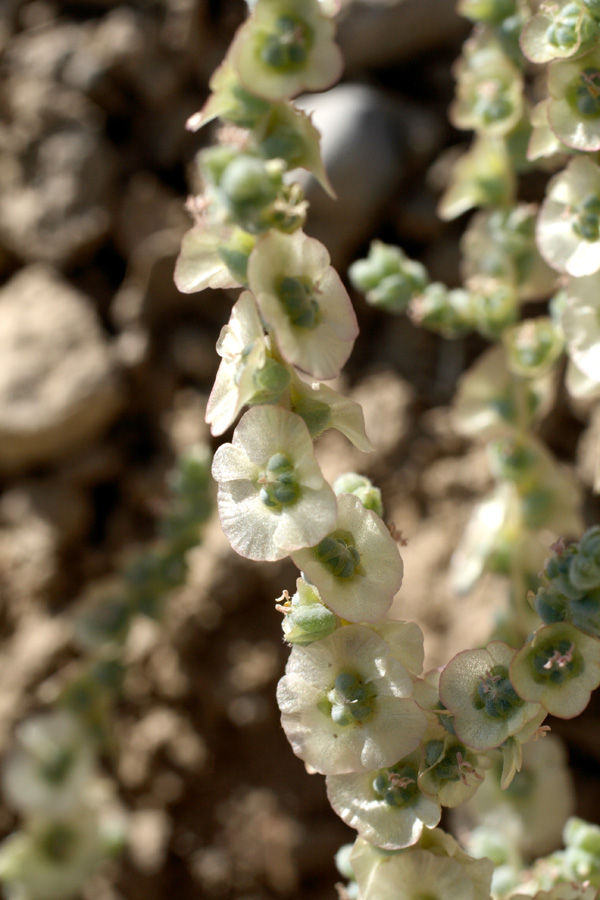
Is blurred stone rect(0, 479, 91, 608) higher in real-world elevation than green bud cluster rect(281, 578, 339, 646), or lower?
lower

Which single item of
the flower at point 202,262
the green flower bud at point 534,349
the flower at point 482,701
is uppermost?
the flower at point 202,262

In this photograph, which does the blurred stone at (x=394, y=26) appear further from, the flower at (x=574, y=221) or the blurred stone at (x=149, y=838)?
the blurred stone at (x=149, y=838)

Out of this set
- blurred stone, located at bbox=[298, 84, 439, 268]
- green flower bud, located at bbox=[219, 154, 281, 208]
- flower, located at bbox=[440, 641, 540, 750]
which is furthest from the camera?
blurred stone, located at bbox=[298, 84, 439, 268]

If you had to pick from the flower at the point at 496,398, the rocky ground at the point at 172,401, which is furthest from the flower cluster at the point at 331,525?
the rocky ground at the point at 172,401

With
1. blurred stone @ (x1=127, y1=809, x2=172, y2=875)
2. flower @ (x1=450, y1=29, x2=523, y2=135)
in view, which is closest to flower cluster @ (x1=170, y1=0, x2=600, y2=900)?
flower @ (x1=450, y1=29, x2=523, y2=135)

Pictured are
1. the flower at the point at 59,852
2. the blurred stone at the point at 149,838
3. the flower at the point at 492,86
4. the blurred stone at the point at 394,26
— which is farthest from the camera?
the blurred stone at the point at 394,26

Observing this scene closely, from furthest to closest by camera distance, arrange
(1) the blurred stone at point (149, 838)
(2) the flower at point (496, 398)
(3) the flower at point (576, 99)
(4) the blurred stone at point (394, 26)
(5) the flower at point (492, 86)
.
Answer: (4) the blurred stone at point (394, 26) → (1) the blurred stone at point (149, 838) → (2) the flower at point (496, 398) → (5) the flower at point (492, 86) → (3) the flower at point (576, 99)

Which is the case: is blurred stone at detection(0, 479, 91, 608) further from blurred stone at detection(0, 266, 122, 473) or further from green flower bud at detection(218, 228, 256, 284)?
green flower bud at detection(218, 228, 256, 284)
